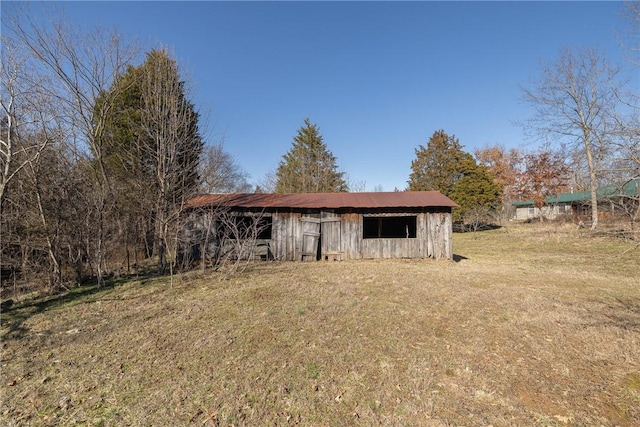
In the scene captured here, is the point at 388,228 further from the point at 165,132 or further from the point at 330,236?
the point at 165,132

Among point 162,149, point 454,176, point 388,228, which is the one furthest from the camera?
point 454,176

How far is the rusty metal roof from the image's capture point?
12.9 m

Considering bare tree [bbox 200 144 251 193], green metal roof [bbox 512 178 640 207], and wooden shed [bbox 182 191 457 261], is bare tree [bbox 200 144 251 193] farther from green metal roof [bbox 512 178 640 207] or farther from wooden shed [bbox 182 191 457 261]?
green metal roof [bbox 512 178 640 207]

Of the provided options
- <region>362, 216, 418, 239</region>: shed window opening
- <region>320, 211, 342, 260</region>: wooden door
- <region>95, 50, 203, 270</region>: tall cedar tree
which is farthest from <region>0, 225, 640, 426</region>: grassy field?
<region>362, 216, 418, 239</region>: shed window opening

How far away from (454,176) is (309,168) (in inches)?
599

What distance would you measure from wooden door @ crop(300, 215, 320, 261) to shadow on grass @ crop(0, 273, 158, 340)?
689 centimetres

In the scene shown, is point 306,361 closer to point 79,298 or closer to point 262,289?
point 262,289

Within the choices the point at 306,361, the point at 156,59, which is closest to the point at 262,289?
the point at 306,361

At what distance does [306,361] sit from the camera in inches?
164

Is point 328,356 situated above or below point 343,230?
below

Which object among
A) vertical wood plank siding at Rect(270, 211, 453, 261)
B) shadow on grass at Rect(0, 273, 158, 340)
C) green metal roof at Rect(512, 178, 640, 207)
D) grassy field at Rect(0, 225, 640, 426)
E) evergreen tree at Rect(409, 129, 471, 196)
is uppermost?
evergreen tree at Rect(409, 129, 471, 196)

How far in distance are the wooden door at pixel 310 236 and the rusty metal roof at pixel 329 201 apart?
652 mm

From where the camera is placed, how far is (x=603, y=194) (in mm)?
7242

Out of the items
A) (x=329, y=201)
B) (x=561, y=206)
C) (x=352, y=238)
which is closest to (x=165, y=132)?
(x=329, y=201)
